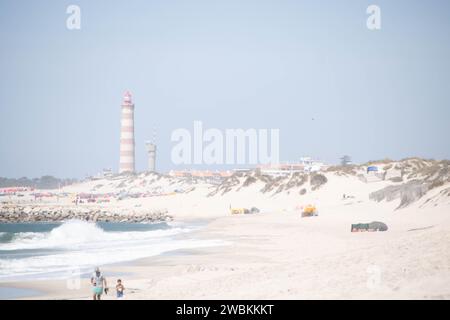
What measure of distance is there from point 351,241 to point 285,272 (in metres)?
10.7

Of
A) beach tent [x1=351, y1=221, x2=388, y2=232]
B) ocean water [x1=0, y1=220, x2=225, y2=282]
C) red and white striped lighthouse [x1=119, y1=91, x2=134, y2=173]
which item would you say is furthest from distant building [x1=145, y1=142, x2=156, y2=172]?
beach tent [x1=351, y1=221, x2=388, y2=232]

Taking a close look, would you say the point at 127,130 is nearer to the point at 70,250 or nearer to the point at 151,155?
the point at 151,155

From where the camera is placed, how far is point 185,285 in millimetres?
17734

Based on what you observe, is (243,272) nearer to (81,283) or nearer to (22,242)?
(81,283)

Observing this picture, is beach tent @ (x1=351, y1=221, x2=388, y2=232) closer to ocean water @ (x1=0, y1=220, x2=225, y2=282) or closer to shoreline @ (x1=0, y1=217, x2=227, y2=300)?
ocean water @ (x1=0, y1=220, x2=225, y2=282)

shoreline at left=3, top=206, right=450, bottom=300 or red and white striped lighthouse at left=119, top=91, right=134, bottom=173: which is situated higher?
red and white striped lighthouse at left=119, top=91, right=134, bottom=173

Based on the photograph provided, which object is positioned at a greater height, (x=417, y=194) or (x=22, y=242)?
(x=417, y=194)

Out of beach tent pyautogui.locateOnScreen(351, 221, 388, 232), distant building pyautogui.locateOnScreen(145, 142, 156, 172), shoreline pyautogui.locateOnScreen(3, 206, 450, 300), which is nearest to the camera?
shoreline pyautogui.locateOnScreen(3, 206, 450, 300)

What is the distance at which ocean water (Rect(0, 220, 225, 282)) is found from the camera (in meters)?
23.3

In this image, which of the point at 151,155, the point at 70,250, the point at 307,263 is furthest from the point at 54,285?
the point at 151,155

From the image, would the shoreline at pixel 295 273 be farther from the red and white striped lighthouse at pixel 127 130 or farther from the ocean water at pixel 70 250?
the red and white striped lighthouse at pixel 127 130

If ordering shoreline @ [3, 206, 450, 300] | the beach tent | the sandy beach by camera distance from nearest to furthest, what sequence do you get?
1. shoreline @ [3, 206, 450, 300]
2. the sandy beach
3. the beach tent

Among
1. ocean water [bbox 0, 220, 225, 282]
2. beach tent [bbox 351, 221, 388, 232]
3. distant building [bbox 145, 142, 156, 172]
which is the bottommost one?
ocean water [bbox 0, 220, 225, 282]
